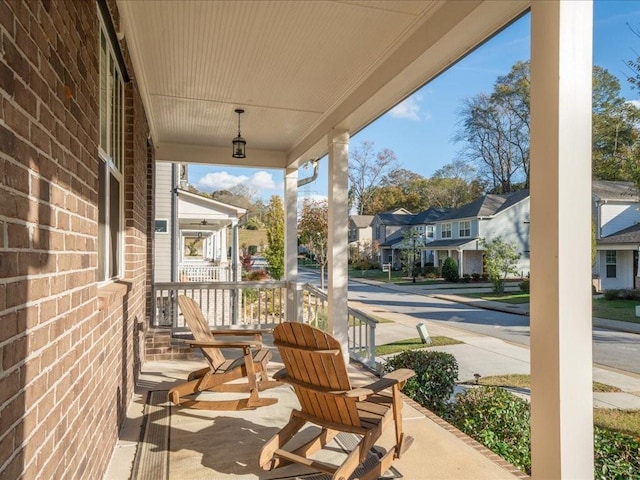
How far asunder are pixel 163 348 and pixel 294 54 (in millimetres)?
3644

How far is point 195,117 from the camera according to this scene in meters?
5.42

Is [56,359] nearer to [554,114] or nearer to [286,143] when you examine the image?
[554,114]

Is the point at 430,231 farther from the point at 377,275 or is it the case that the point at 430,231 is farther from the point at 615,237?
the point at 615,237

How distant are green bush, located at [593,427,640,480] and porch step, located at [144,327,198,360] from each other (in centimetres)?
417

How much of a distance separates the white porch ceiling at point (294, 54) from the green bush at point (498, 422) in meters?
2.70

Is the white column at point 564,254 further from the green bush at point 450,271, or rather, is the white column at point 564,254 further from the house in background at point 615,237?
the green bush at point 450,271

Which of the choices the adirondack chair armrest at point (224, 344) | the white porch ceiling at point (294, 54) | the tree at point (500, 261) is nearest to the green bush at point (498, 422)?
the adirondack chair armrest at point (224, 344)

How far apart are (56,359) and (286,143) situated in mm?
5580

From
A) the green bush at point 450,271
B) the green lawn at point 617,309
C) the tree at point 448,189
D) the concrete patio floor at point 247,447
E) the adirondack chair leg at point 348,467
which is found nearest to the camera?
the adirondack chair leg at point 348,467

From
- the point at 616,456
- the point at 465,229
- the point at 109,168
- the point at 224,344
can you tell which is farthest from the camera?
the point at 465,229

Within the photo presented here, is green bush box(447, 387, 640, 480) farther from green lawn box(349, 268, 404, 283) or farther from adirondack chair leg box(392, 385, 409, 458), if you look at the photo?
green lawn box(349, 268, 404, 283)

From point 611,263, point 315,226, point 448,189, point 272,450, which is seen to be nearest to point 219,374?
point 272,450

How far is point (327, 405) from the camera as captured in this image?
8.73 feet

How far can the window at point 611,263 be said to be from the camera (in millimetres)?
4062
